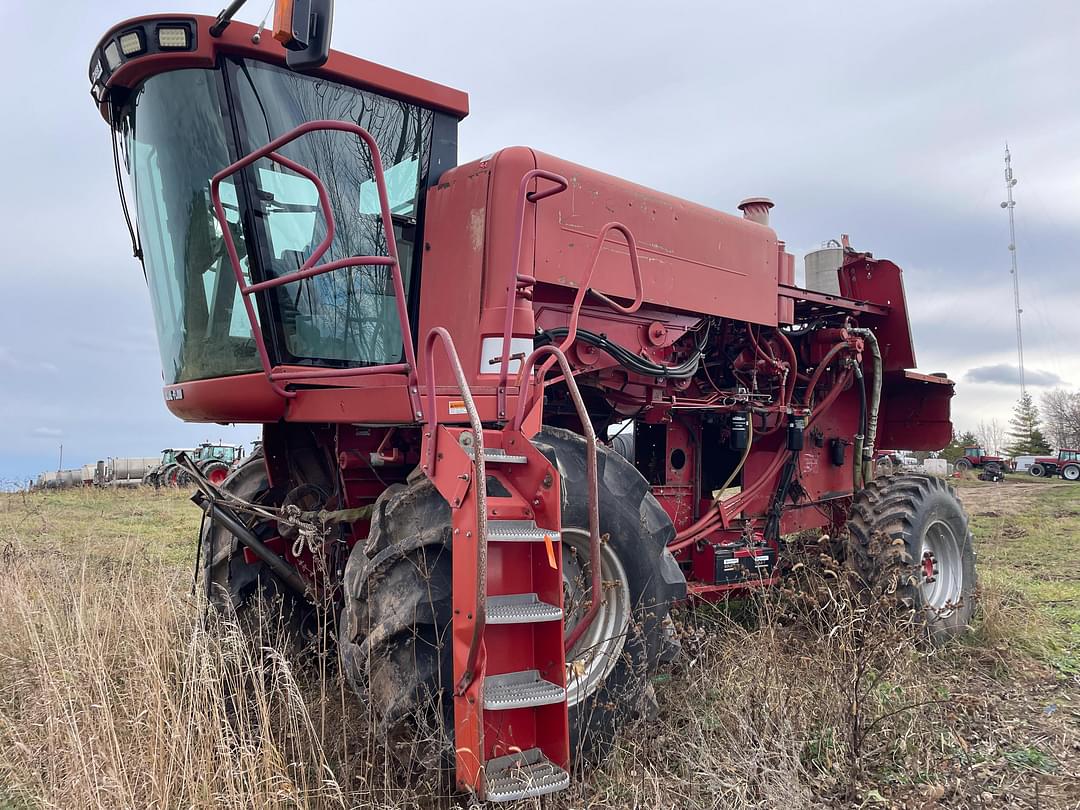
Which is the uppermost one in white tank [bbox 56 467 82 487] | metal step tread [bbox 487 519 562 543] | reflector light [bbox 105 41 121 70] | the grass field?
reflector light [bbox 105 41 121 70]

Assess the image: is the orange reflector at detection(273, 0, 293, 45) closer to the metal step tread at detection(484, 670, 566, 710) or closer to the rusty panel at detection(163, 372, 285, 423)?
the rusty panel at detection(163, 372, 285, 423)

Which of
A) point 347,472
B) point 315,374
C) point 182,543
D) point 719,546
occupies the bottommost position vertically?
point 182,543

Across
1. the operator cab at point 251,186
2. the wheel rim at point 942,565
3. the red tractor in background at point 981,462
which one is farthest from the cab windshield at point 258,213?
the red tractor in background at point 981,462

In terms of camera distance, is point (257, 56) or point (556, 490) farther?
point (257, 56)

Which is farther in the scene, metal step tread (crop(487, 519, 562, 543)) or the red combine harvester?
the red combine harvester

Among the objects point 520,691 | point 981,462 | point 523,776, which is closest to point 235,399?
point 520,691

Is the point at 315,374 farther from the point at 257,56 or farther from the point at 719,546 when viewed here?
the point at 719,546

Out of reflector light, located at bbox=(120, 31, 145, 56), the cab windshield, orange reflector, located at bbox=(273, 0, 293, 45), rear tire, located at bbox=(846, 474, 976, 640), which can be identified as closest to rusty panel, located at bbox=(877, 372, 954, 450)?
rear tire, located at bbox=(846, 474, 976, 640)

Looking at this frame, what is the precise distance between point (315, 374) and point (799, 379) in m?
4.05

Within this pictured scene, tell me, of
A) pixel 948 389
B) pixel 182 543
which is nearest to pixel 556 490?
pixel 948 389

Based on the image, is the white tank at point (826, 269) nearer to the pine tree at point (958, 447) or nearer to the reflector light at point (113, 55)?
the reflector light at point (113, 55)

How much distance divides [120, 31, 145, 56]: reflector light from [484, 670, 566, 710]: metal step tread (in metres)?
3.37

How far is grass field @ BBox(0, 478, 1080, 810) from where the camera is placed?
2.97m

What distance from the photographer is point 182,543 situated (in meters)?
10.2
